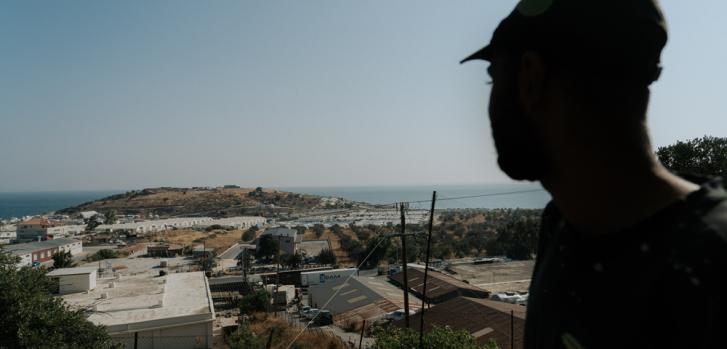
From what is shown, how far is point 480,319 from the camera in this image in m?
18.4

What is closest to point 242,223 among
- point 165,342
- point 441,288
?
point 441,288

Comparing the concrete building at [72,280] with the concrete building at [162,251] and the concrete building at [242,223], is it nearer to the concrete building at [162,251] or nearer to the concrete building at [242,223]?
the concrete building at [162,251]

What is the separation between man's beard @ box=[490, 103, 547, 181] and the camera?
1.06m

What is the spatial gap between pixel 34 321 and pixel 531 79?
1486 centimetres

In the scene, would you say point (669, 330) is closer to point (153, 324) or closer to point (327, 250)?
point (153, 324)

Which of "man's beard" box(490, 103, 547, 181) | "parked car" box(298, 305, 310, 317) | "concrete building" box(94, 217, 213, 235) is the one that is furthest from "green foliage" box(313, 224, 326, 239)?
"man's beard" box(490, 103, 547, 181)

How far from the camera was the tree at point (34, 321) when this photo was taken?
38.4 ft

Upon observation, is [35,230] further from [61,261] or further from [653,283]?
[653,283]

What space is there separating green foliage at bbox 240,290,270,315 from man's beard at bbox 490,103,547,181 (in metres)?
27.8

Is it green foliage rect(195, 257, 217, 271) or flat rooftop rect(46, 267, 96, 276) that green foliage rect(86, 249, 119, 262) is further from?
flat rooftop rect(46, 267, 96, 276)

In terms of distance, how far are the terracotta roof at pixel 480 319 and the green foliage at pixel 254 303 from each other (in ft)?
29.9

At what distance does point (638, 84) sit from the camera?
0.97 m

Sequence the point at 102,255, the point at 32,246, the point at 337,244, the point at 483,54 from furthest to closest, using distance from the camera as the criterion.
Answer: the point at 337,244 < the point at 102,255 < the point at 32,246 < the point at 483,54

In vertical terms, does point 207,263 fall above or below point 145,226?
below
